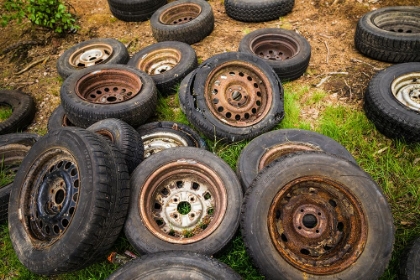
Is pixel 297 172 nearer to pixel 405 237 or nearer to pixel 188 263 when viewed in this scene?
pixel 188 263

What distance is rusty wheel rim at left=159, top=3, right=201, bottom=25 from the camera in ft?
20.6

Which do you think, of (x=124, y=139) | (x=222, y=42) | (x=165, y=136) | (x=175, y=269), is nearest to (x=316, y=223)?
(x=175, y=269)

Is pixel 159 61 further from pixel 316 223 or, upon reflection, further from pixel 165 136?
pixel 316 223

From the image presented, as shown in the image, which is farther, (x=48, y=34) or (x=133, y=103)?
(x=48, y=34)

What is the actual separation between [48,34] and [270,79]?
17.1ft

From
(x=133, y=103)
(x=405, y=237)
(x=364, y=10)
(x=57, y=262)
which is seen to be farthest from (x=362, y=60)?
(x=57, y=262)

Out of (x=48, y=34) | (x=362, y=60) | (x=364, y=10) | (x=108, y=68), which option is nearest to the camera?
(x=108, y=68)

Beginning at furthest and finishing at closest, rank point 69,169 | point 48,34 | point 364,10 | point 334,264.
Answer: point 48,34
point 364,10
point 69,169
point 334,264

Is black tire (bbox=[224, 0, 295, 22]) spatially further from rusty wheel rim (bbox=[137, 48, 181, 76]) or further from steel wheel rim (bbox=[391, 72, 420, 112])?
steel wheel rim (bbox=[391, 72, 420, 112])

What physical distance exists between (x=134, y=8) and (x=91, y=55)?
1647mm

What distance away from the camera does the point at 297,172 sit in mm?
2693

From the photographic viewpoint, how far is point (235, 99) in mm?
4270

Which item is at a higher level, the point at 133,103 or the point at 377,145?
the point at 133,103

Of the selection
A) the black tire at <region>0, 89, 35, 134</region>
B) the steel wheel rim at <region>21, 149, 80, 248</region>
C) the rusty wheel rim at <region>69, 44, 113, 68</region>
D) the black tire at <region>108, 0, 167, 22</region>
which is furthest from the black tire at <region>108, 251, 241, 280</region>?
the black tire at <region>108, 0, 167, 22</region>
